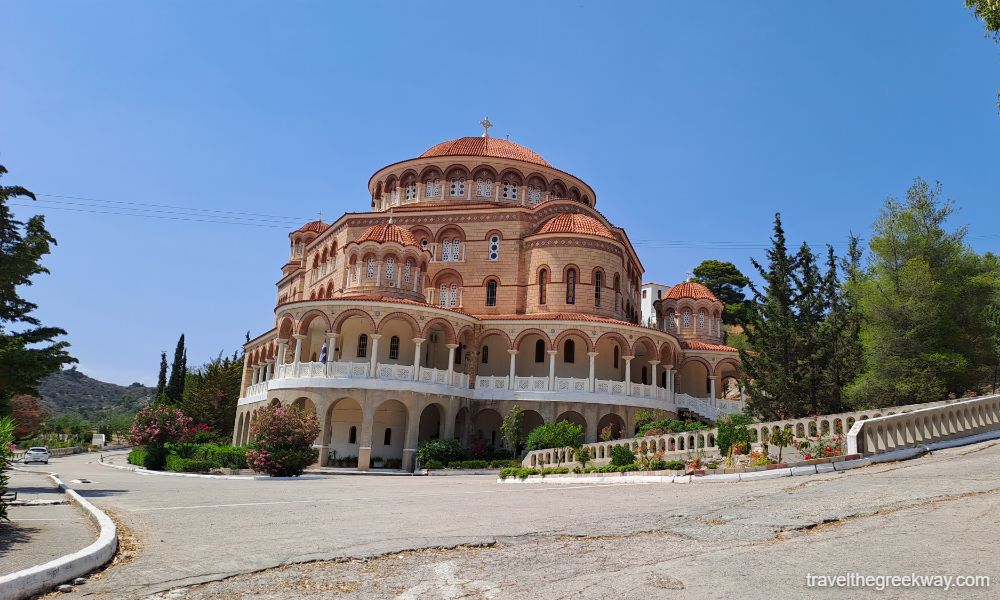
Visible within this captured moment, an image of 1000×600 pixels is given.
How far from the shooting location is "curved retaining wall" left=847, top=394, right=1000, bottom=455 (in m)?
15.6

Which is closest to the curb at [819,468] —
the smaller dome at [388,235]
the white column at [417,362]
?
the white column at [417,362]

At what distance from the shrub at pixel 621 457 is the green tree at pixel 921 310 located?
1014cm

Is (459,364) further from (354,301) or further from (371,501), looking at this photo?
(371,501)

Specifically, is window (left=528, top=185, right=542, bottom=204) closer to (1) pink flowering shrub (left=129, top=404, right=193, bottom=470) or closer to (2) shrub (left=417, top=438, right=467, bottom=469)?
(2) shrub (left=417, top=438, right=467, bottom=469)

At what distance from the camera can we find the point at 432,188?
4184 centimetres

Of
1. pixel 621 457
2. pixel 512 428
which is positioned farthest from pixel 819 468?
pixel 512 428

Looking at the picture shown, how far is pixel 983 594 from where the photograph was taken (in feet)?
17.6

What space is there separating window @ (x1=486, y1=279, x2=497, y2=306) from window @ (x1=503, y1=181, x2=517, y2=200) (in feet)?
20.2

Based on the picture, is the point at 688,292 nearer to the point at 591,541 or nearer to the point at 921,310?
the point at 921,310

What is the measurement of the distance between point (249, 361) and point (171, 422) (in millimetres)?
14394

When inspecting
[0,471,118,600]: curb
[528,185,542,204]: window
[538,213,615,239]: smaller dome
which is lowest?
[0,471,118,600]: curb

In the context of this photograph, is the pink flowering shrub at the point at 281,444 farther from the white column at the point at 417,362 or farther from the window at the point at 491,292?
the window at the point at 491,292

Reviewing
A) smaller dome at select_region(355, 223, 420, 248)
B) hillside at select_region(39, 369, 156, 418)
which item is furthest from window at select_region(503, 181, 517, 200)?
hillside at select_region(39, 369, 156, 418)

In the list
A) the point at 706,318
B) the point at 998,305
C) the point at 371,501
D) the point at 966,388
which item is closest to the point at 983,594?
the point at 371,501
